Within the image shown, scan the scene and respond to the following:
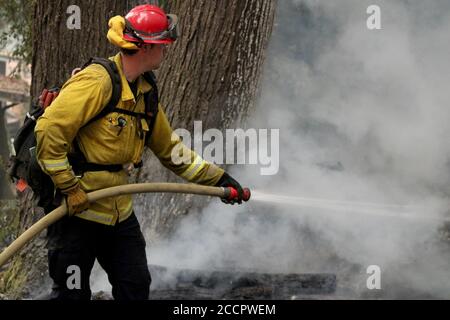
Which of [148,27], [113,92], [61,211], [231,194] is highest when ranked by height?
[148,27]

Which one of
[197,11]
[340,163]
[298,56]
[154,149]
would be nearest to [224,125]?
[197,11]

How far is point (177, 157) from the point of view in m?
4.27

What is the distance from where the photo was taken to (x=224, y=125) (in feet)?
20.2

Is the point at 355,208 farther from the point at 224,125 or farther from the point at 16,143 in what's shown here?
the point at 16,143

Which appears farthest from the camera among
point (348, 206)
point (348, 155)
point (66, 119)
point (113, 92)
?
point (348, 155)

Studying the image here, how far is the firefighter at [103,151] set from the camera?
3.64 meters

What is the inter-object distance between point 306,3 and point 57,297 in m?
6.32

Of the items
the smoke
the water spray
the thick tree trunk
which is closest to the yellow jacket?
the smoke

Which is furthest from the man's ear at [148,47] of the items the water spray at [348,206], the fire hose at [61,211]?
the water spray at [348,206]

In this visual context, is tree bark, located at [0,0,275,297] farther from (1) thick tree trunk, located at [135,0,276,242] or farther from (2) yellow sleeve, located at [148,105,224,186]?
(2) yellow sleeve, located at [148,105,224,186]

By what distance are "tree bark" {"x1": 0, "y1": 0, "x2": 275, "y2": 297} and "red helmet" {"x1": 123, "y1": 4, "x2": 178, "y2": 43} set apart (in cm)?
212

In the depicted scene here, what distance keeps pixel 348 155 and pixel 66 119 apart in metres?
4.31

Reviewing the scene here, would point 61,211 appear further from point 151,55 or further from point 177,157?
point 151,55

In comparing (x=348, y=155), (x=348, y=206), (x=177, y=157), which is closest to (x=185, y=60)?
(x=348, y=206)
